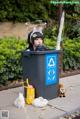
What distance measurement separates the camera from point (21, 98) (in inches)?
262

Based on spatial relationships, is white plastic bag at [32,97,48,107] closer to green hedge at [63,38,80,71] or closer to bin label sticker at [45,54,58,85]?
bin label sticker at [45,54,58,85]

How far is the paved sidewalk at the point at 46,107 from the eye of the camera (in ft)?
20.5

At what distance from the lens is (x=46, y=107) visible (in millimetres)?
6723

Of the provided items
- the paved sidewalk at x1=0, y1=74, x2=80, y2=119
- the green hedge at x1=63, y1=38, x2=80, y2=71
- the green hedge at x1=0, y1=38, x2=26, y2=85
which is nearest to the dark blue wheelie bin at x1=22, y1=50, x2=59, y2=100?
the paved sidewalk at x1=0, y1=74, x2=80, y2=119

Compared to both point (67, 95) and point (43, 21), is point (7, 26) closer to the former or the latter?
point (43, 21)

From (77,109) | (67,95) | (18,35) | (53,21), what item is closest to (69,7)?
(53,21)

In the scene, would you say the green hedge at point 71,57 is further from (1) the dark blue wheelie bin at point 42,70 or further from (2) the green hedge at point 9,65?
(1) the dark blue wheelie bin at point 42,70

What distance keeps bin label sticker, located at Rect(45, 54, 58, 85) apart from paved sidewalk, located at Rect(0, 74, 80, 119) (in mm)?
424

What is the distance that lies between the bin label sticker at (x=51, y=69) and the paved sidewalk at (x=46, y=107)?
42cm

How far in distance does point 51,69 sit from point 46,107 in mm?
778

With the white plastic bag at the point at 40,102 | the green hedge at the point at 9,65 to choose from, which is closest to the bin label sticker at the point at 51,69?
the white plastic bag at the point at 40,102

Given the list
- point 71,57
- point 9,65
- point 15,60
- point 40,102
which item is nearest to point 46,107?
Answer: point 40,102

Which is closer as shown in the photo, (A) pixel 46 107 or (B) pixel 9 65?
(A) pixel 46 107

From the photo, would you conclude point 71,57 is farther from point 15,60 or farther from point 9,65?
point 9,65
